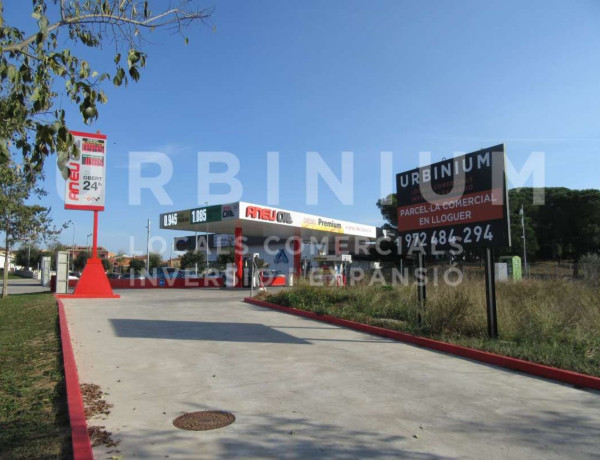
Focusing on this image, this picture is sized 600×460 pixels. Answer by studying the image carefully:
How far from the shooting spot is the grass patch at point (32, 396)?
4.11 m

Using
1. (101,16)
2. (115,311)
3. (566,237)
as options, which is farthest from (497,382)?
(566,237)

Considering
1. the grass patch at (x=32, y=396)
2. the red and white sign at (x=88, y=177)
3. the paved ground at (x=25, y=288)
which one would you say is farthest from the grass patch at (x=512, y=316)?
the paved ground at (x=25, y=288)

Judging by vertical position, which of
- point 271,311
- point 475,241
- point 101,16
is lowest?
point 271,311

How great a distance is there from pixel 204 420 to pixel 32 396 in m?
2.35

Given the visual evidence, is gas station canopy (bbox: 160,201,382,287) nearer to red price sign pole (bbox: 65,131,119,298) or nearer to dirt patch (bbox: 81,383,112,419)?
red price sign pole (bbox: 65,131,119,298)

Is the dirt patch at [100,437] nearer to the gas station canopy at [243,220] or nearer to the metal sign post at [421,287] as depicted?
the metal sign post at [421,287]

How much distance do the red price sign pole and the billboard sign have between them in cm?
1447

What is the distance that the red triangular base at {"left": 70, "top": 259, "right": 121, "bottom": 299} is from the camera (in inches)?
825

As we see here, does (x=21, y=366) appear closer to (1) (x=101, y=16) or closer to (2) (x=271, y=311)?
(1) (x=101, y=16)

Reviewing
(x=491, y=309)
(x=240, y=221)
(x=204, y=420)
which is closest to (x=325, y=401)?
(x=204, y=420)

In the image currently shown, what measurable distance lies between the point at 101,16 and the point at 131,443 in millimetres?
4453

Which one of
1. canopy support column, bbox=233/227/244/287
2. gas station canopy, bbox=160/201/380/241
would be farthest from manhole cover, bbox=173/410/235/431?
canopy support column, bbox=233/227/244/287

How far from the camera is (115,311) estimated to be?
1555 cm

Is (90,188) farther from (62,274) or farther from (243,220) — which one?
(243,220)
